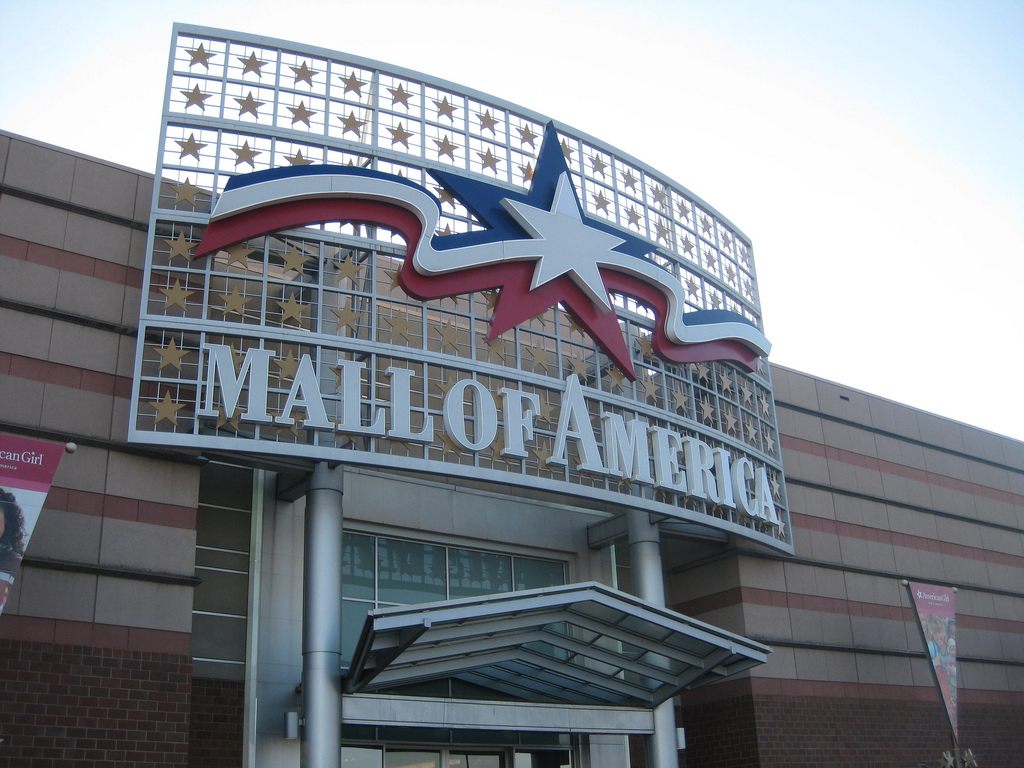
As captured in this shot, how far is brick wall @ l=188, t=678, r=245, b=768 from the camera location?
18578mm

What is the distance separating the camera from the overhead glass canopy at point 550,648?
1753 centimetres

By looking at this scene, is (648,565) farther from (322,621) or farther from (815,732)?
(322,621)

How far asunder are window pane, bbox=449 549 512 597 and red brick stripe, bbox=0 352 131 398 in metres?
7.73

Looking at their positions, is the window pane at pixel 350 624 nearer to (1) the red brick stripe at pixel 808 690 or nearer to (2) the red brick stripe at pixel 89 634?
(2) the red brick stripe at pixel 89 634

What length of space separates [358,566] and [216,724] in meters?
4.02

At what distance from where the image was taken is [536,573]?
24391mm

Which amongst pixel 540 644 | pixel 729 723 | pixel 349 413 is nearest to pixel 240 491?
pixel 349 413

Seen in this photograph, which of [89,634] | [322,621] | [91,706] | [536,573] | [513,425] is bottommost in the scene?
[91,706]

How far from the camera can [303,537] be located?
20.9m

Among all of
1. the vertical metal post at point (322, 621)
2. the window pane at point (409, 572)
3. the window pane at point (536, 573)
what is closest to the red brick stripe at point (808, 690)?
the window pane at point (536, 573)

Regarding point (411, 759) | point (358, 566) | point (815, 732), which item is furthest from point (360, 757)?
point (815, 732)

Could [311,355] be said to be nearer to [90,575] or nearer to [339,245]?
[339,245]

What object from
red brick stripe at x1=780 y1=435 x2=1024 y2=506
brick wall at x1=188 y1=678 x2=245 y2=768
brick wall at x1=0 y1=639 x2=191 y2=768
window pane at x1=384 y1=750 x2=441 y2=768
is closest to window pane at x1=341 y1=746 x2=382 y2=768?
window pane at x1=384 y1=750 x2=441 y2=768

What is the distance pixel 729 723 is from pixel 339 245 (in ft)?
45.4
